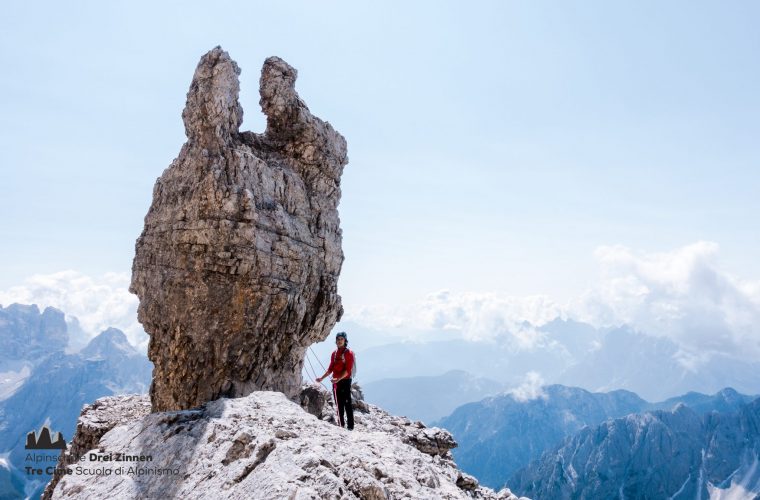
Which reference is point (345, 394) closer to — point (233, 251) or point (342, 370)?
point (342, 370)

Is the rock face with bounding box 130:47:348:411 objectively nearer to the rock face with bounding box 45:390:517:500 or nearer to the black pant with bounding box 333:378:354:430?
the rock face with bounding box 45:390:517:500

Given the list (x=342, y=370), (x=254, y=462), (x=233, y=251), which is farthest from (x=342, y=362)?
(x=233, y=251)

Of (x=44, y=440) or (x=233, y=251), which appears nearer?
(x=233, y=251)

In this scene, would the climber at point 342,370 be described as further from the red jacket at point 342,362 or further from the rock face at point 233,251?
the rock face at point 233,251

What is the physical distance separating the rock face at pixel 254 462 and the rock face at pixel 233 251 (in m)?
6.12

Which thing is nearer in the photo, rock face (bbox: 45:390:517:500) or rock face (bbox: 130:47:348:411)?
rock face (bbox: 45:390:517:500)

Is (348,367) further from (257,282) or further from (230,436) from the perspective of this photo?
(257,282)

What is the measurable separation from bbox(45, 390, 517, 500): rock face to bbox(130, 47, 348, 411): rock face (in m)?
6.12

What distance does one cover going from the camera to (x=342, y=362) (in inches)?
735

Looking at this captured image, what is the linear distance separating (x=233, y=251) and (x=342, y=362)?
8669 mm

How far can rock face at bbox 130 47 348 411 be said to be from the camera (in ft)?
78.9

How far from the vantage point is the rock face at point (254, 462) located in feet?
35.6

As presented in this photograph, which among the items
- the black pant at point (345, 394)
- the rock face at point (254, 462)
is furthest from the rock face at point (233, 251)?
the black pant at point (345, 394)

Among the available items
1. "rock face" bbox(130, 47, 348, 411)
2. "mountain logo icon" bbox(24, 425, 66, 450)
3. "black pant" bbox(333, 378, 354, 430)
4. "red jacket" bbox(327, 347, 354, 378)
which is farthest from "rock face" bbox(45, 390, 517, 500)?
"mountain logo icon" bbox(24, 425, 66, 450)
